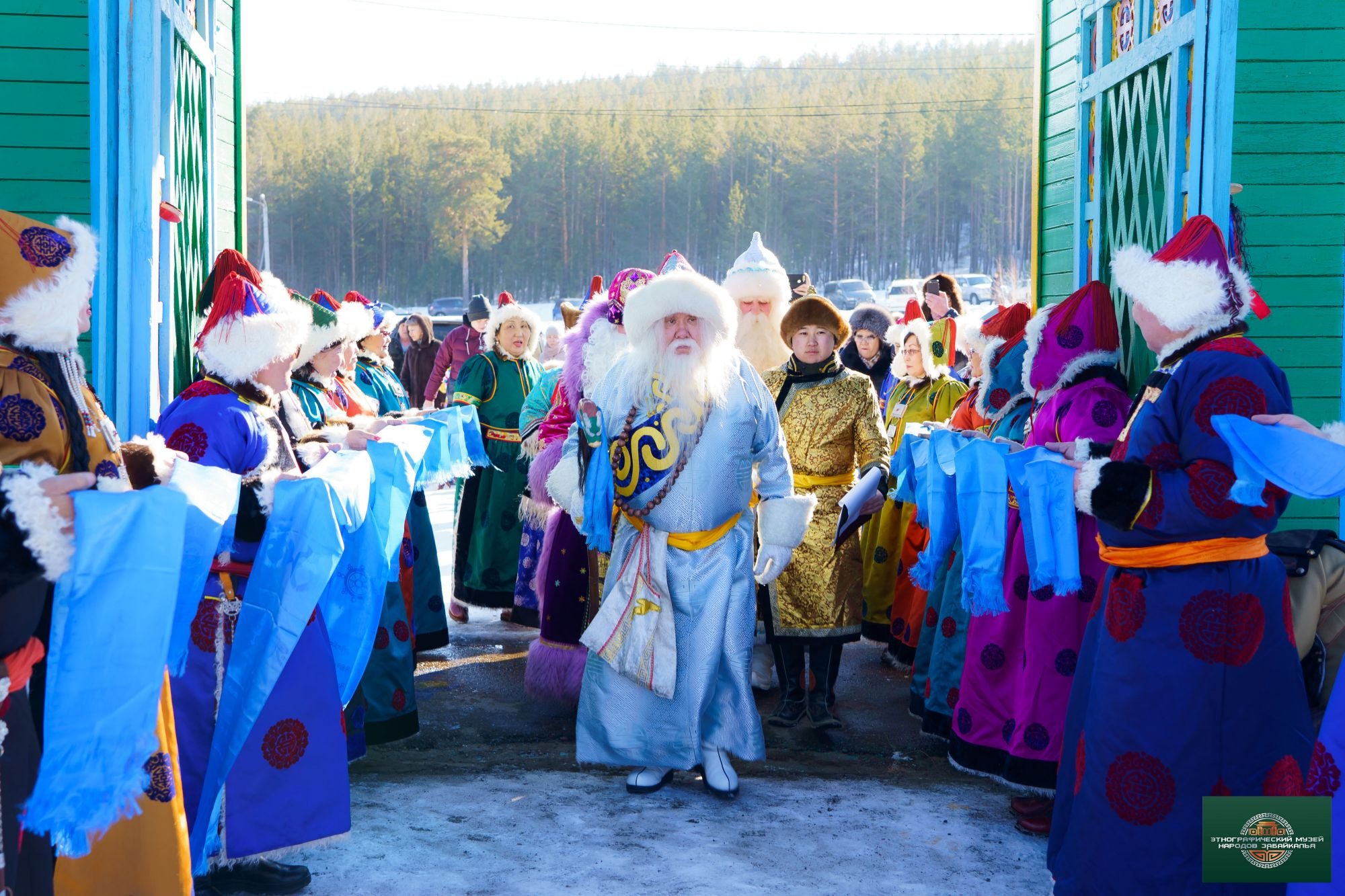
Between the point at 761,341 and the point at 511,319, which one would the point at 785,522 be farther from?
the point at 511,319

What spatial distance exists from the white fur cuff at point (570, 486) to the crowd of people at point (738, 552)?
1 centimetres

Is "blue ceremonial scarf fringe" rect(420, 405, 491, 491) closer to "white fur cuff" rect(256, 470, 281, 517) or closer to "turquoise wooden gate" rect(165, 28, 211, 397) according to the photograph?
"turquoise wooden gate" rect(165, 28, 211, 397)

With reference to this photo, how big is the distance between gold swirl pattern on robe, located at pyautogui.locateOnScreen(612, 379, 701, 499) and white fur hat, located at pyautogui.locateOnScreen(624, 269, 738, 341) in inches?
9.9

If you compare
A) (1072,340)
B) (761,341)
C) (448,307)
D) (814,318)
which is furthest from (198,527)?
(448,307)

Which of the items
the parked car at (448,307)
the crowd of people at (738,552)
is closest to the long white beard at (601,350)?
the crowd of people at (738,552)

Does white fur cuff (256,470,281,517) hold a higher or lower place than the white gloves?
higher

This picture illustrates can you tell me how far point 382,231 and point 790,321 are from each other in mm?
65194

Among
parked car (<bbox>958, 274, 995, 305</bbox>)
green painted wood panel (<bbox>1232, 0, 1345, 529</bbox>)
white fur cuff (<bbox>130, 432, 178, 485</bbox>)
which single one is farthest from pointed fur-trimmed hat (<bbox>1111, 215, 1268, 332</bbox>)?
parked car (<bbox>958, 274, 995, 305</bbox>)

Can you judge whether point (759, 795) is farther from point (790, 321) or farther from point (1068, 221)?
point (1068, 221)

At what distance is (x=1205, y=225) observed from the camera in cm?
312

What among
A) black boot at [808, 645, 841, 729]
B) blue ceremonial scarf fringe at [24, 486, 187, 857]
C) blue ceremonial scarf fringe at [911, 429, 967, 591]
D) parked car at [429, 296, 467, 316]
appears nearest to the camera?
blue ceremonial scarf fringe at [24, 486, 187, 857]

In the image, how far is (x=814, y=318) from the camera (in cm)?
467

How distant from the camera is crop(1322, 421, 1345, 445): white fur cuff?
2.51 meters

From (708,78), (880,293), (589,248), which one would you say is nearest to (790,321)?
(880,293)
